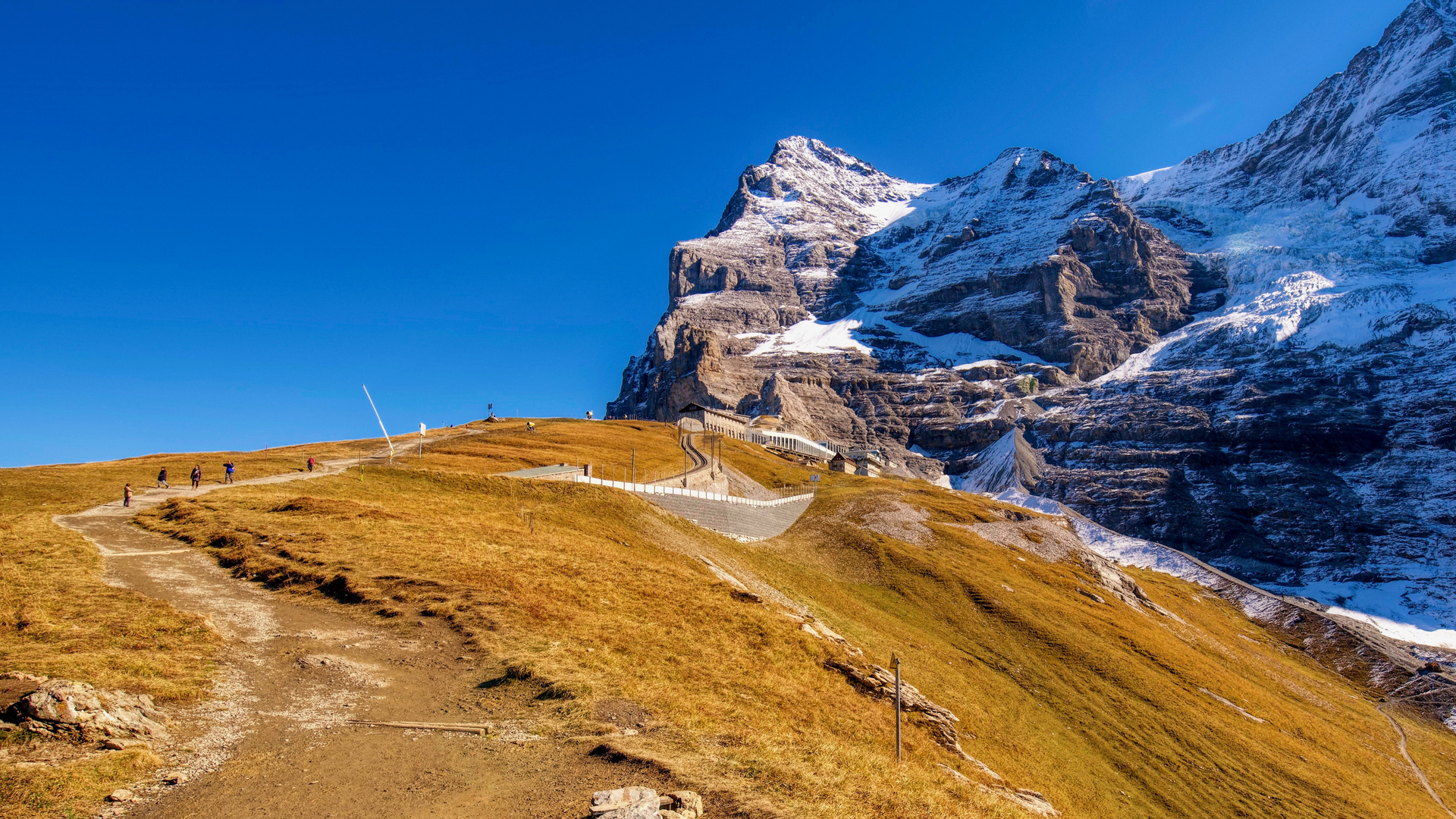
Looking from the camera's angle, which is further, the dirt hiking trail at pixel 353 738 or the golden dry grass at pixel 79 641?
the dirt hiking trail at pixel 353 738

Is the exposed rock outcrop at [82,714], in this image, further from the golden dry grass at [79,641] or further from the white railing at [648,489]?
the white railing at [648,489]

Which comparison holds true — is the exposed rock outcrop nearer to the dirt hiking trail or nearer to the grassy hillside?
the dirt hiking trail

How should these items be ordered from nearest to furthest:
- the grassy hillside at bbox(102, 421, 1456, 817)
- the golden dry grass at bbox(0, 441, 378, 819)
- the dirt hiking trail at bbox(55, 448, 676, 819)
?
the golden dry grass at bbox(0, 441, 378, 819), the dirt hiking trail at bbox(55, 448, 676, 819), the grassy hillside at bbox(102, 421, 1456, 817)

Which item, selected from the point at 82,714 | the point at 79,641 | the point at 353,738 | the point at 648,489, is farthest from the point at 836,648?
the point at 648,489

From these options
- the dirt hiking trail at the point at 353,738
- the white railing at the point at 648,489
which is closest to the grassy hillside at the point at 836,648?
the dirt hiking trail at the point at 353,738

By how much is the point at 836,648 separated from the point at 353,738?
20288 millimetres

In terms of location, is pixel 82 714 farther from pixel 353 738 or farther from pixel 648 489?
pixel 648 489

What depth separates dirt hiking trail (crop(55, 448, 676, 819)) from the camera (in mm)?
12867

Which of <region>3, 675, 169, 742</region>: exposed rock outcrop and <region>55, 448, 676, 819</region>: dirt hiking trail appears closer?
<region>55, 448, 676, 819</region>: dirt hiking trail

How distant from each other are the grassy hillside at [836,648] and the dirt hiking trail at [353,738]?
1.45 metres

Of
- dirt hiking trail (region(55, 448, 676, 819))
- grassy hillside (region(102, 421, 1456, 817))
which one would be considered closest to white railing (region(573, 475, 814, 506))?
A: grassy hillside (region(102, 421, 1456, 817))

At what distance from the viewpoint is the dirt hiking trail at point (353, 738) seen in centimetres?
1287

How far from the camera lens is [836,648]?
30.5 m

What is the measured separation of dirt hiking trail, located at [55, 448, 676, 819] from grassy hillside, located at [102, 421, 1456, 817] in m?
1.45
